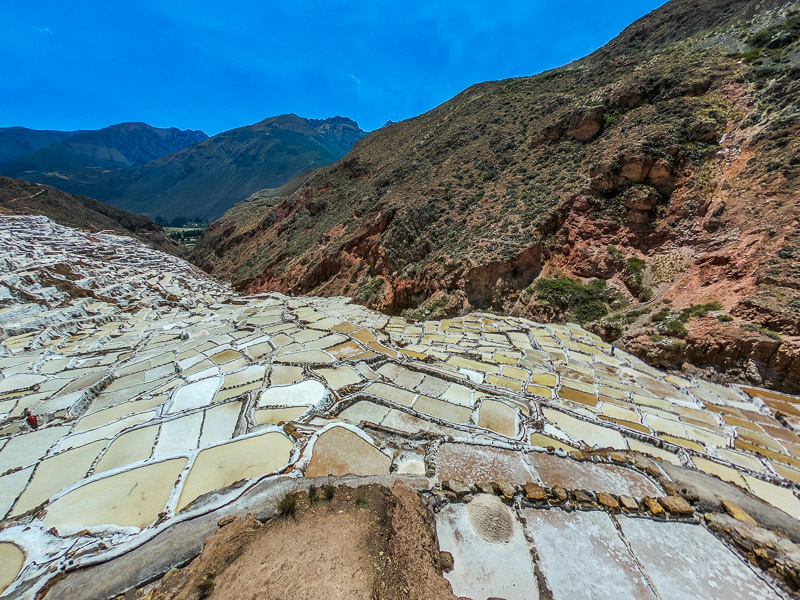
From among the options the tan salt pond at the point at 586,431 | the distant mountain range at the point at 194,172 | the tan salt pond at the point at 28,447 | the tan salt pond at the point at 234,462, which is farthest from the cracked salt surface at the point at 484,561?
the distant mountain range at the point at 194,172

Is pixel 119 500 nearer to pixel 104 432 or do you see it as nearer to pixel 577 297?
pixel 104 432

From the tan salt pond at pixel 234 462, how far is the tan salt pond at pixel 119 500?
27 cm

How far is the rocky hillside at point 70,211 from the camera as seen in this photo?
37.8 m

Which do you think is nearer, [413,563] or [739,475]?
[413,563]

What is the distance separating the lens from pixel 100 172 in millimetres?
149250

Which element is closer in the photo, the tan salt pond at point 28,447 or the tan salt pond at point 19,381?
the tan salt pond at point 28,447

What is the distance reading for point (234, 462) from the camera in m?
4.85

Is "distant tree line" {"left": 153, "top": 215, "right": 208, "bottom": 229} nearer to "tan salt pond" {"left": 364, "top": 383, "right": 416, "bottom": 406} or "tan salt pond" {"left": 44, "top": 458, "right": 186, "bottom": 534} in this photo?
"tan salt pond" {"left": 364, "top": 383, "right": 416, "bottom": 406}

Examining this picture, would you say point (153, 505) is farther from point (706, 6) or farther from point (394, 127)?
point (394, 127)

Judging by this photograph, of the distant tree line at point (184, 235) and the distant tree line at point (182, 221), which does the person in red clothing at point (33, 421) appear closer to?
the distant tree line at point (184, 235)

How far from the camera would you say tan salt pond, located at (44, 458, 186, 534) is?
3.82 metres

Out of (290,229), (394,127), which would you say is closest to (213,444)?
(290,229)

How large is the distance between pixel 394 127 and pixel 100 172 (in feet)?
594

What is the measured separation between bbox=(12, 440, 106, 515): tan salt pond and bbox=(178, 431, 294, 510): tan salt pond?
6.01 ft
